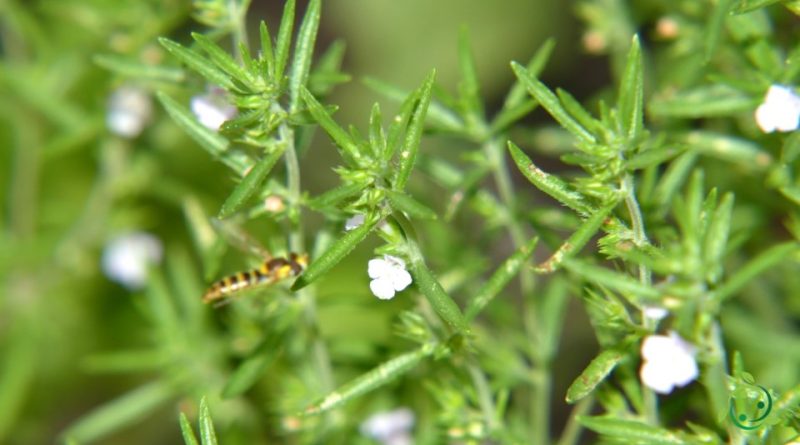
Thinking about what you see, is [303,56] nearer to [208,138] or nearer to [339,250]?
[208,138]

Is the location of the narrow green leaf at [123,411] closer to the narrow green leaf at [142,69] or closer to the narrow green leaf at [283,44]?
the narrow green leaf at [142,69]

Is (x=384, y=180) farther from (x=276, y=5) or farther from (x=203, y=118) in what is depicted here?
(x=276, y=5)

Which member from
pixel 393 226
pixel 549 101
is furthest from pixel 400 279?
pixel 549 101

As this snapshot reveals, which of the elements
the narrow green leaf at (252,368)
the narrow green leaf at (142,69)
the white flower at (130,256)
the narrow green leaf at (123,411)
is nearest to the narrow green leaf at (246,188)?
the narrow green leaf at (252,368)

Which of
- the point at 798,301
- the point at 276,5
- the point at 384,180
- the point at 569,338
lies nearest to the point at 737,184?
the point at 798,301

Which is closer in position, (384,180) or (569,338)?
(384,180)

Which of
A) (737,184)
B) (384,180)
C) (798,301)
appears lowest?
(798,301)
